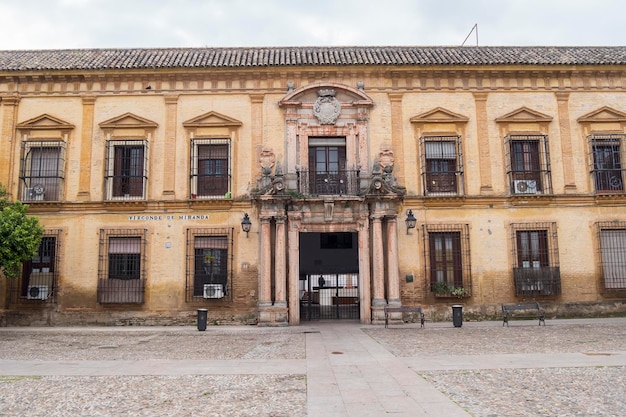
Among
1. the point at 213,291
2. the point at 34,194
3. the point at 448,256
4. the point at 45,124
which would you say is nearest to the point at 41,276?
the point at 34,194

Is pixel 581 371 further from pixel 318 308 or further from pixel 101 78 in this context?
pixel 101 78

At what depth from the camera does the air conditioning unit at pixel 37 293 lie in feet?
55.3

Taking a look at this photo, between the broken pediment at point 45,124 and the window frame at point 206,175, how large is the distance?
4.65m

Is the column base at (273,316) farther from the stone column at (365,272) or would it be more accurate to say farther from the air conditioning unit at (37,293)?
the air conditioning unit at (37,293)

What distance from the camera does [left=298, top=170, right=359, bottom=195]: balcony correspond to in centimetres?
1720

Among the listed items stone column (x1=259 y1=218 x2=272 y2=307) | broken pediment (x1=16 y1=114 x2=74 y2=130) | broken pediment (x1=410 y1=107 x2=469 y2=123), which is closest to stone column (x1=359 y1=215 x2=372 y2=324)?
stone column (x1=259 y1=218 x2=272 y2=307)

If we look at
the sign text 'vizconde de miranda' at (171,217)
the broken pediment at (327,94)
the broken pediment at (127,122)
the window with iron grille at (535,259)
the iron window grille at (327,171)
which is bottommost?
the window with iron grille at (535,259)

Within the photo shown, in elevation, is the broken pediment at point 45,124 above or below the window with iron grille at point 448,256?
above

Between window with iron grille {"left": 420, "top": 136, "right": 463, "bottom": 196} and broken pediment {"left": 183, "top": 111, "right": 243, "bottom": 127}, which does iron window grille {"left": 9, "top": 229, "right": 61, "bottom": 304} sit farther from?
window with iron grille {"left": 420, "top": 136, "right": 463, "bottom": 196}

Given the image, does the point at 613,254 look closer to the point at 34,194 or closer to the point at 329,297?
the point at 329,297

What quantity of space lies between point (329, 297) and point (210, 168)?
8.01 metres

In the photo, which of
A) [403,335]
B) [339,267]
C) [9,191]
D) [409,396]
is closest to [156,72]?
[9,191]

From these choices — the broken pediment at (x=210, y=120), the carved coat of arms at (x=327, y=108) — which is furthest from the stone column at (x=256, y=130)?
the carved coat of arms at (x=327, y=108)

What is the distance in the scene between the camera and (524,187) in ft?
58.1
